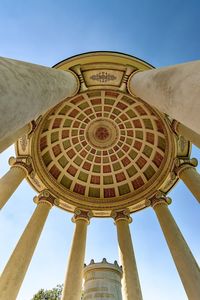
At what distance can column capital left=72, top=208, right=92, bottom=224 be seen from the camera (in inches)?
1157

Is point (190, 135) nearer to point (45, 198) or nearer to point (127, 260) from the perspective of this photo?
point (127, 260)

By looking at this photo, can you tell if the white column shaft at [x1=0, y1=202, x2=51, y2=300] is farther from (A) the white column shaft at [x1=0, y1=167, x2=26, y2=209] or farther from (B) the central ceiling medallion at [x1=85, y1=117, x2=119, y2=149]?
(B) the central ceiling medallion at [x1=85, y1=117, x2=119, y2=149]

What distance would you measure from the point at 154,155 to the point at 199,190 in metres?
11.8

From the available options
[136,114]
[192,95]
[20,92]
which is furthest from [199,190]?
[20,92]

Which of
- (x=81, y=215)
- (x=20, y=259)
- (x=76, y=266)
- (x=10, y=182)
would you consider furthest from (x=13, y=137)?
(x=81, y=215)

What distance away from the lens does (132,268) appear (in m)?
22.7

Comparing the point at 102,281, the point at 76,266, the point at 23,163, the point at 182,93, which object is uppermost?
the point at 23,163

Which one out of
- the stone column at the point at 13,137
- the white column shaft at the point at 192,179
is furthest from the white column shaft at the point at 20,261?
the white column shaft at the point at 192,179

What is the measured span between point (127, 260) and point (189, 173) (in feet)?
37.1

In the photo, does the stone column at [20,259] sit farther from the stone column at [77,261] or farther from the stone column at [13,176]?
the stone column at [77,261]

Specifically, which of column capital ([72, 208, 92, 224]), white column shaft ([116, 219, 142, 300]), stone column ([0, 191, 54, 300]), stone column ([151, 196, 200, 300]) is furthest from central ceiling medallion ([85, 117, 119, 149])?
stone column ([151, 196, 200, 300])

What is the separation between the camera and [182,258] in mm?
19359

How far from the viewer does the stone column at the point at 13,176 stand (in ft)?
68.6

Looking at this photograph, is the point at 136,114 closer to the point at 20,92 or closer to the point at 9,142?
the point at 9,142
